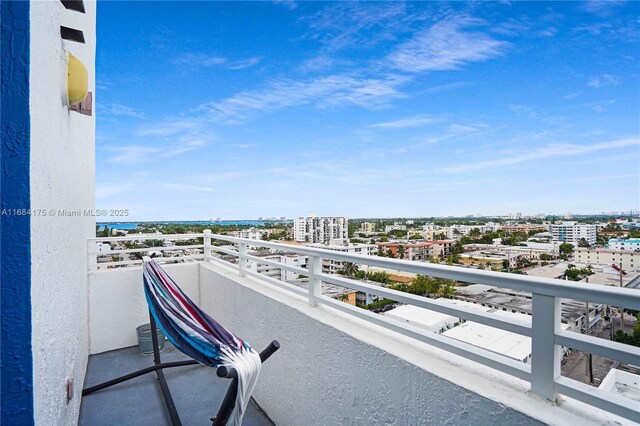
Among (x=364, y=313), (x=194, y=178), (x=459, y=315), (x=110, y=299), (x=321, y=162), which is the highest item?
(x=321, y=162)

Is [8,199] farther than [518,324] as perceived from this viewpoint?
No

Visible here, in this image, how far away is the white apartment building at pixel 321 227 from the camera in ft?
16.7

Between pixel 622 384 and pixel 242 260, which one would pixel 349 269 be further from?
pixel 242 260

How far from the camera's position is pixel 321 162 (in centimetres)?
1456

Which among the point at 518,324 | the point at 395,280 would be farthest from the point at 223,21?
the point at 518,324

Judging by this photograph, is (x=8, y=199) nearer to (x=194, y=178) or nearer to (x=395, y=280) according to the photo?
(x=395, y=280)

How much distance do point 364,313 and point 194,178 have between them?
1036 centimetres

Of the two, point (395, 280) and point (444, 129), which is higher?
point (444, 129)

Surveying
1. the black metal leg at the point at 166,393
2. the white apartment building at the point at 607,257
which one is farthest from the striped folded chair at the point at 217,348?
the white apartment building at the point at 607,257

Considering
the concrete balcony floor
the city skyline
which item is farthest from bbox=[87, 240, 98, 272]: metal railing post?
the concrete balcony floor

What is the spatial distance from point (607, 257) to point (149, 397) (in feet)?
12.8

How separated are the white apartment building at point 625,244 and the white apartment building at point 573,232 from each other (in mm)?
293

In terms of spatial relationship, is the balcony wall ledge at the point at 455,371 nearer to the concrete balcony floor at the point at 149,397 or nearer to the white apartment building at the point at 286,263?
Answer: the white apartment building at the point at 286,263

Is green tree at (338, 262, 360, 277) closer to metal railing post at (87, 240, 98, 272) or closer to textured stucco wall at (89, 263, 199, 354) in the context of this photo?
textured stucco wall at (89, 263, 199, 354)
